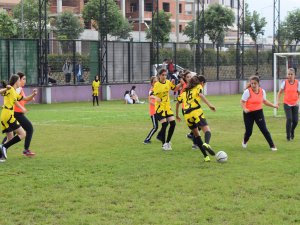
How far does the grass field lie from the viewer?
7.52 meters

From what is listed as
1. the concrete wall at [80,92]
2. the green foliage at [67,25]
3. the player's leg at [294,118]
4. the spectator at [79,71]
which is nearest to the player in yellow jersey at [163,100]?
the player's leg at [294,118]

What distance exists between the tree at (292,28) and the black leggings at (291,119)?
146 feet

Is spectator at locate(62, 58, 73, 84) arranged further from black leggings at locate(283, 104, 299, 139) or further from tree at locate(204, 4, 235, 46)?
tree at locate(204, 4, 235, 46)

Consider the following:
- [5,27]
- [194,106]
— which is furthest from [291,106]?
[5,27]

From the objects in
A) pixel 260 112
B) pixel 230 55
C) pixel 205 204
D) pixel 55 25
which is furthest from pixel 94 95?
pixel 55 25

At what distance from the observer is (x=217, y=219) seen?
286 inches

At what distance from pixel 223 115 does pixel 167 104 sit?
29.5 ft

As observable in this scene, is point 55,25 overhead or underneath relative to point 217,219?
overhead

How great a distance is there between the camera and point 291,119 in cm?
1498

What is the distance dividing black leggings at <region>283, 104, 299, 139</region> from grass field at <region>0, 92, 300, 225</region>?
0.29 meters

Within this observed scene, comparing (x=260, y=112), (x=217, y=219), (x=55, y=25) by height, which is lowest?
(x=217, y=219)

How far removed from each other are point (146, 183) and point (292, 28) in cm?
5347

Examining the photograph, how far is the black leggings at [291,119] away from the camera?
14930mm

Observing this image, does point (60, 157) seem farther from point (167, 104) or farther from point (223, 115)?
point (223, 115)
